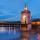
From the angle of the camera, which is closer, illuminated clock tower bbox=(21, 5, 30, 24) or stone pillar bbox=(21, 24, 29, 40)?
stone pillar bbox=(21, 24, 29, 40)

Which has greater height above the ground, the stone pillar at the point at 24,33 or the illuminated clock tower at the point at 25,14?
the illuminated clock tower at the point at 25,14

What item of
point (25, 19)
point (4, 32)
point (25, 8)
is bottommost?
point (4, 32)

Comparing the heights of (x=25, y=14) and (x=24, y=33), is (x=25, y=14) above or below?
above

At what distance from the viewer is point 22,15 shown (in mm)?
8344

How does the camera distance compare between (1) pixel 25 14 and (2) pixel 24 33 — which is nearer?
(2) pixel 24 33

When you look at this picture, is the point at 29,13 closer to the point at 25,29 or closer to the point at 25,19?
the point at 25,19

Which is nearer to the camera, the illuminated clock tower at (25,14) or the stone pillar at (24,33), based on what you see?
the stone pillar at (24,33)

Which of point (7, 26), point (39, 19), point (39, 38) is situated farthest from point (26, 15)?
point (39, 38)

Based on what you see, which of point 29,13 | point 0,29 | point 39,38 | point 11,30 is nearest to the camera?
point 39,38

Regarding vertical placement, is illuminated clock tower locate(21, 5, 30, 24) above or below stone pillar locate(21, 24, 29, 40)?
above

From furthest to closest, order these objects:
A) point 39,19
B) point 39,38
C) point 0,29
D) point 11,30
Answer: point 39,19
point 0,29
point 11,30
point 39,38

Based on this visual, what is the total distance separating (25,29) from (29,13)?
209cm

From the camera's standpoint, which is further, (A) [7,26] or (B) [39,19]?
(B) [39,19]

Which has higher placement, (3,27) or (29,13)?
(29,13)
